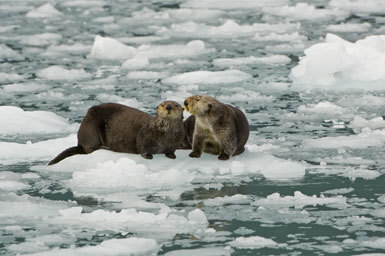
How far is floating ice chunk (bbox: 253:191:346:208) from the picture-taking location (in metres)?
5.59

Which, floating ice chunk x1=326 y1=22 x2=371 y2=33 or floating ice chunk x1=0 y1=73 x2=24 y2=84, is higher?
floating ice chunk x1=326 y1=22 x2=371 y2=33

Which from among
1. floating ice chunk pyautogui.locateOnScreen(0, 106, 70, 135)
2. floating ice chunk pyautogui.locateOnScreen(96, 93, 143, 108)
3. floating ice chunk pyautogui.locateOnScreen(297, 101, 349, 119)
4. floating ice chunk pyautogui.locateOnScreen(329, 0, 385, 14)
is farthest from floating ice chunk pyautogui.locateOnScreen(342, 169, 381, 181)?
floating ice chunk pyautogui.locateOnScreen(329, 0, 385, 14)

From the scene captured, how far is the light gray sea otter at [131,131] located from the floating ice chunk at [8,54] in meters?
5.18

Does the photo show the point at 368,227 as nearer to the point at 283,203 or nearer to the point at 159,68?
the point at 283,203

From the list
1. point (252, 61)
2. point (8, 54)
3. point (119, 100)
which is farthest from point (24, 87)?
point (252, 61)

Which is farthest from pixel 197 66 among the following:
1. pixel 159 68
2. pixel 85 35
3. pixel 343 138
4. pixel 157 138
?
pixel 157 138

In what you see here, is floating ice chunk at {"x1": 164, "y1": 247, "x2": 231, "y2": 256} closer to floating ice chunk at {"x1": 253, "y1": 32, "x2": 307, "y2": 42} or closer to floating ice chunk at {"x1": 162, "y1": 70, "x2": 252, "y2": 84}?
floating ice chunk at {"x1": 162, "y1": 70, "x2": 252, "y2": 84}

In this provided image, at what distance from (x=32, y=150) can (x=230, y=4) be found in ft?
28.6

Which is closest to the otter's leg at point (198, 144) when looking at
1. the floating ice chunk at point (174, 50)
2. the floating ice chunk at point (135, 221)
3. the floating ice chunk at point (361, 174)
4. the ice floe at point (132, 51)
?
the floating ice chunk at point (361, 174)

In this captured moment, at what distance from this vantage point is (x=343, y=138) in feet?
24.3

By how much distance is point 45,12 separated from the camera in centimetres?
1502

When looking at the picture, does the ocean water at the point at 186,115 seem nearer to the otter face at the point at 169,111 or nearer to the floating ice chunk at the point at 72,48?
the floating ice chunk at the point at 72,48

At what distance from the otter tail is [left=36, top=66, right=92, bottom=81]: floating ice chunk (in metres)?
3.88

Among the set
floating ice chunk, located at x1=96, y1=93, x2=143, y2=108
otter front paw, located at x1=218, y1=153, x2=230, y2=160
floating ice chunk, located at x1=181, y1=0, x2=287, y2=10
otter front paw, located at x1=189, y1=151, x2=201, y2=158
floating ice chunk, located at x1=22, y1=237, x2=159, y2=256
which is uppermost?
floating ice chunk, located at x1=181, y1=0, x2=287, y2=10
